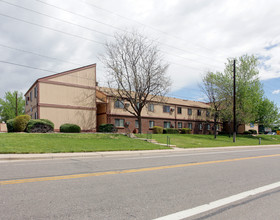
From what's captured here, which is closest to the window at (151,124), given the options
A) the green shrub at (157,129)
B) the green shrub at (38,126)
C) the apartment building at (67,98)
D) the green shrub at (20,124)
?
the green shrub at (157,129)

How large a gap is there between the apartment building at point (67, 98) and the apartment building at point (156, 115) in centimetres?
272

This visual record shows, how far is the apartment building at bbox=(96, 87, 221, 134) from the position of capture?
34.6 m

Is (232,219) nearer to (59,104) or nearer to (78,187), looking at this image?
(78,187)

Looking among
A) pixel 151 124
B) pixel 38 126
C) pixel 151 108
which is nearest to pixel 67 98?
pixel 38 126

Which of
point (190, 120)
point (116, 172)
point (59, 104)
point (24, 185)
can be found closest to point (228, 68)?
point (190, 120)

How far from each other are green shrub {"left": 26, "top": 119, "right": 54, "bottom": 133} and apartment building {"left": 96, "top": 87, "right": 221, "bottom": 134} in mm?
9851

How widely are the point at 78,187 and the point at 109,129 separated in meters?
24.9

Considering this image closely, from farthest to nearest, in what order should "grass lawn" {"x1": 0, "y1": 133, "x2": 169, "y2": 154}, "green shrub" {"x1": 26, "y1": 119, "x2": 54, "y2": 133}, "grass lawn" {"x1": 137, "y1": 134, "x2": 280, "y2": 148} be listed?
"grass lawn" {"x1": 137, "y1": 134, "x2": 280, "y2": 148} < "green shrub" {"x1": 26, "y1": 119, "x2": 54, "y2": 133} < "grass lawn" {"x1": 0, "y1": 133, "x2": 169, "y2": 154}

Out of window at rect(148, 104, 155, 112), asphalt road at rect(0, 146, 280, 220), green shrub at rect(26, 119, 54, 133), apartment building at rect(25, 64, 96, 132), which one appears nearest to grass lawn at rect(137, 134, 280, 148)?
window at rect(148, 104, 155, 112)

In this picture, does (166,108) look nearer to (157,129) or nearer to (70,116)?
(157,129)

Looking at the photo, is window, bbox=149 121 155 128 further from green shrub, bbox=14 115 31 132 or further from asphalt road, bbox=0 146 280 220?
asphalt road, bbox=0 146 280 220

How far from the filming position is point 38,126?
2245cm

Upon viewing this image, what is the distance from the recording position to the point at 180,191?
539 centimetres

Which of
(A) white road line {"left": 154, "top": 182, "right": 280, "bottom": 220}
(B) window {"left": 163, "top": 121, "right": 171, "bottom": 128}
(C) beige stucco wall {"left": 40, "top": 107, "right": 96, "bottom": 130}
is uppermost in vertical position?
(C) beige stucco wall {"left": 40, "top": 107, "right": 96, "bottom": 130}
